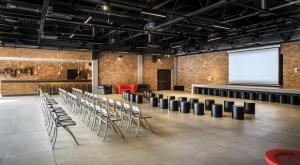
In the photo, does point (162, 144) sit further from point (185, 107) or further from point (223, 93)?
point (223, 93)

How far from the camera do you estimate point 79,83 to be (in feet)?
52.0

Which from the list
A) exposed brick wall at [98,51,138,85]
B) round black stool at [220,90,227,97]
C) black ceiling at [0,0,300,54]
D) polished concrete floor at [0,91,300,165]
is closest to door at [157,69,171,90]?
exposed brick wall at [98,51,138,85]

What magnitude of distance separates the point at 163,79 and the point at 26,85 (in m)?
10.5

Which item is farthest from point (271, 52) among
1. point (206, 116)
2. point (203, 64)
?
point (206, 116)

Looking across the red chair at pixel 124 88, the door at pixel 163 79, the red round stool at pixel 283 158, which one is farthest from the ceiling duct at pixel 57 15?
the door at pixel 163 79

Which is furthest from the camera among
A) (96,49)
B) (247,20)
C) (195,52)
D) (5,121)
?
(195,52)

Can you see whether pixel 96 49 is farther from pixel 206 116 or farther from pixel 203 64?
pixel 206 116

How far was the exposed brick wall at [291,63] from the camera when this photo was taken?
33.7 ft

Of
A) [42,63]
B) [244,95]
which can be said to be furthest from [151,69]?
[42,63]

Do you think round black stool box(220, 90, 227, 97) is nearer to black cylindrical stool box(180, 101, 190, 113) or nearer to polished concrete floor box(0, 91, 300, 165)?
black cylindrical stool box(180, 101, 190, 113)

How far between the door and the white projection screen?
6.10m

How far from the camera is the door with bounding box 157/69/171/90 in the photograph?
59.2ft

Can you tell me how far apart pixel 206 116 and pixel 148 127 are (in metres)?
2.49

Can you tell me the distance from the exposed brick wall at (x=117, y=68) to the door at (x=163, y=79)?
2244 millimetres
